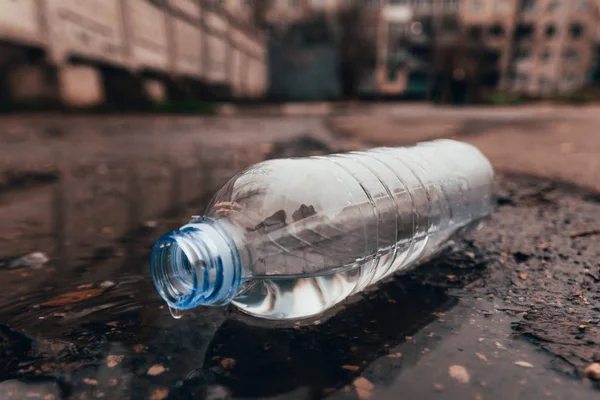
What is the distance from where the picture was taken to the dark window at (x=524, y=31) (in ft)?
87.4

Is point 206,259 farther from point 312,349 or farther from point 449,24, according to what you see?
point 449,24

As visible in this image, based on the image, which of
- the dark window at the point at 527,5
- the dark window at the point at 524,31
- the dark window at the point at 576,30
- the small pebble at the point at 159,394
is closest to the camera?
the small pebble at the point at 159,394

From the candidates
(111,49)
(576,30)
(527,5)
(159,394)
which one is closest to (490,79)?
(527,5)

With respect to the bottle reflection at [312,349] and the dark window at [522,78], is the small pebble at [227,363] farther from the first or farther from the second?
the dark window at [522,78]

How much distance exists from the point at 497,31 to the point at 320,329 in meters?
30.4

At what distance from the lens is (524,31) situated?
26.8 metres

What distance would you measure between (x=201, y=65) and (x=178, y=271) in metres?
11.0

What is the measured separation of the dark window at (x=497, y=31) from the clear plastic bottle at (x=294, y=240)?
2981 cm

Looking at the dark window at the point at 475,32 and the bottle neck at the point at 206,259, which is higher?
the dark window at the point at 475,32

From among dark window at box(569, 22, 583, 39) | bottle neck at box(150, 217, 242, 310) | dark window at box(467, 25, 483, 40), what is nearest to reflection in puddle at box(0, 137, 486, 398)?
bottle neck at box(150, 217, 242, 310)

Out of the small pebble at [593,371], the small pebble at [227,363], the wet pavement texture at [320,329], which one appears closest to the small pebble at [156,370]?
the wet pavement texture at [320,329]

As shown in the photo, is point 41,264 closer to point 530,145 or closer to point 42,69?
point 530,145

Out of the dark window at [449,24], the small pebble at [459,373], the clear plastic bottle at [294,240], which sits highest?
the dark window at [449,24]

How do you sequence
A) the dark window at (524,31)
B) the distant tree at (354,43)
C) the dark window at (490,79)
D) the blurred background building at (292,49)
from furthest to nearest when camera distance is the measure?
1. the dark window at (490,79)
2. the dark window at (524,31)
3. the distant tree at (354,43)
4. the blurred background building at (292,49)
